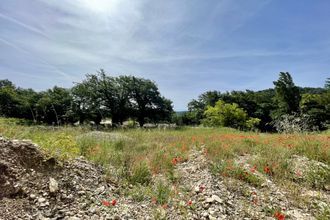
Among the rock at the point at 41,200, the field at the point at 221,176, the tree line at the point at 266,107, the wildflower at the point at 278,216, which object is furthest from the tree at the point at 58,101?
the wildflower at the point at 278,216

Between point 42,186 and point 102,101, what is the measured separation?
88.1 feet

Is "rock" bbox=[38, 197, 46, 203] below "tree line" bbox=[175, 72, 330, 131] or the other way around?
below

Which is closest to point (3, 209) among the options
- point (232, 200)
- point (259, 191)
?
point (232, 200)

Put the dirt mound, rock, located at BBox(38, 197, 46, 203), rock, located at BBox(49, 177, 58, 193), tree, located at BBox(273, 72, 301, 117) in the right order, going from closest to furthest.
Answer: the dirt mound < rock, located at BBox(38, 197, 46, 203) < rock, located at BBox(49, 177, 58, 193) < tree, located at BBox(273, 72, 301, 117)

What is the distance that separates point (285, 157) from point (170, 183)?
9.89ft

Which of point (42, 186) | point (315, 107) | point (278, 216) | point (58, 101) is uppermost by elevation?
point (58, 101)

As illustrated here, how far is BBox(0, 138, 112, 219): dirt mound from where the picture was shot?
2666 millimetres

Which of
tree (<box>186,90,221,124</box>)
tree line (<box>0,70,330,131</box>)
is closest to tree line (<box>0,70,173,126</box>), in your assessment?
tree line (<box>0,70,330,131</box>)

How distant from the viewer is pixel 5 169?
2.92 m

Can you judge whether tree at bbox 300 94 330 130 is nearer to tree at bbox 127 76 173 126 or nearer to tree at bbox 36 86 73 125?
tree at bbox 127 76 173 126

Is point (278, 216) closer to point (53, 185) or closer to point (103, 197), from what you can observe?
point (103, 197)

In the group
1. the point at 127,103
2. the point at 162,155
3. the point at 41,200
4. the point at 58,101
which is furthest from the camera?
the point at 127,103

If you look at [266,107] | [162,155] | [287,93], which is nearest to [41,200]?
[162,155]

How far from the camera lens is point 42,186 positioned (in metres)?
3.01
